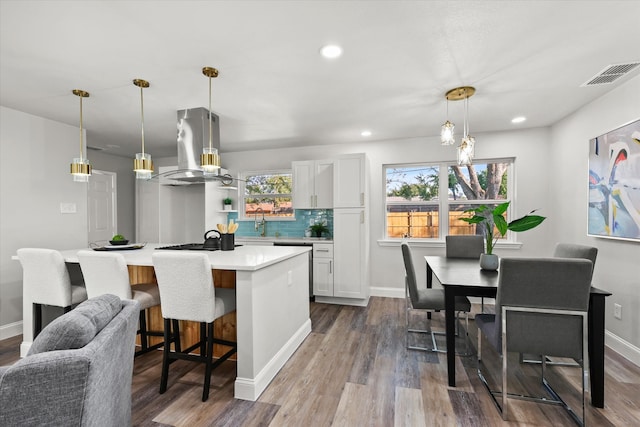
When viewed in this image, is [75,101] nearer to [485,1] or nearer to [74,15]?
[74,15]

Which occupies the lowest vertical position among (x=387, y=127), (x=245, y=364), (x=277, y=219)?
(x=245, y=364)

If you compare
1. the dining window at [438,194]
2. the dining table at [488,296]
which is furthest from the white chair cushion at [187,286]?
the dining window at [438,194]

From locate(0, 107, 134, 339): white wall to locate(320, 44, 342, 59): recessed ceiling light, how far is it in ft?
11.7

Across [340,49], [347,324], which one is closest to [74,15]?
[340,49]

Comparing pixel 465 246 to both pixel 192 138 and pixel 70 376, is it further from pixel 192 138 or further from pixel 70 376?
pixel 70 376

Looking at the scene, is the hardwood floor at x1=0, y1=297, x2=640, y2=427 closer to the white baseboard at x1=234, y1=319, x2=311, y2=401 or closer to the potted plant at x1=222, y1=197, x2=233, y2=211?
the white baseboard at x1=234, y1=319, x2=311, y2=401

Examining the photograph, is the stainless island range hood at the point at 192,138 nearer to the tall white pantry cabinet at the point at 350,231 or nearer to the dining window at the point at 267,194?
the tall white pantry cabinet at the point at 350,231

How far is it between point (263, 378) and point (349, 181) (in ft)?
9.37

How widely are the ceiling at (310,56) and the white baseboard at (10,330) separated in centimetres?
235

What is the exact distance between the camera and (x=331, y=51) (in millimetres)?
2137

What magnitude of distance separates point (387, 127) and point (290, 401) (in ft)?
11.0

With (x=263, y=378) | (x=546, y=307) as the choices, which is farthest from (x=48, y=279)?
(x=546, y=307)

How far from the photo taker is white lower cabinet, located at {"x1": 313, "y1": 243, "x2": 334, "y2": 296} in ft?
14.3

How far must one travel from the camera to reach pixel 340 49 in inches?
83.4
